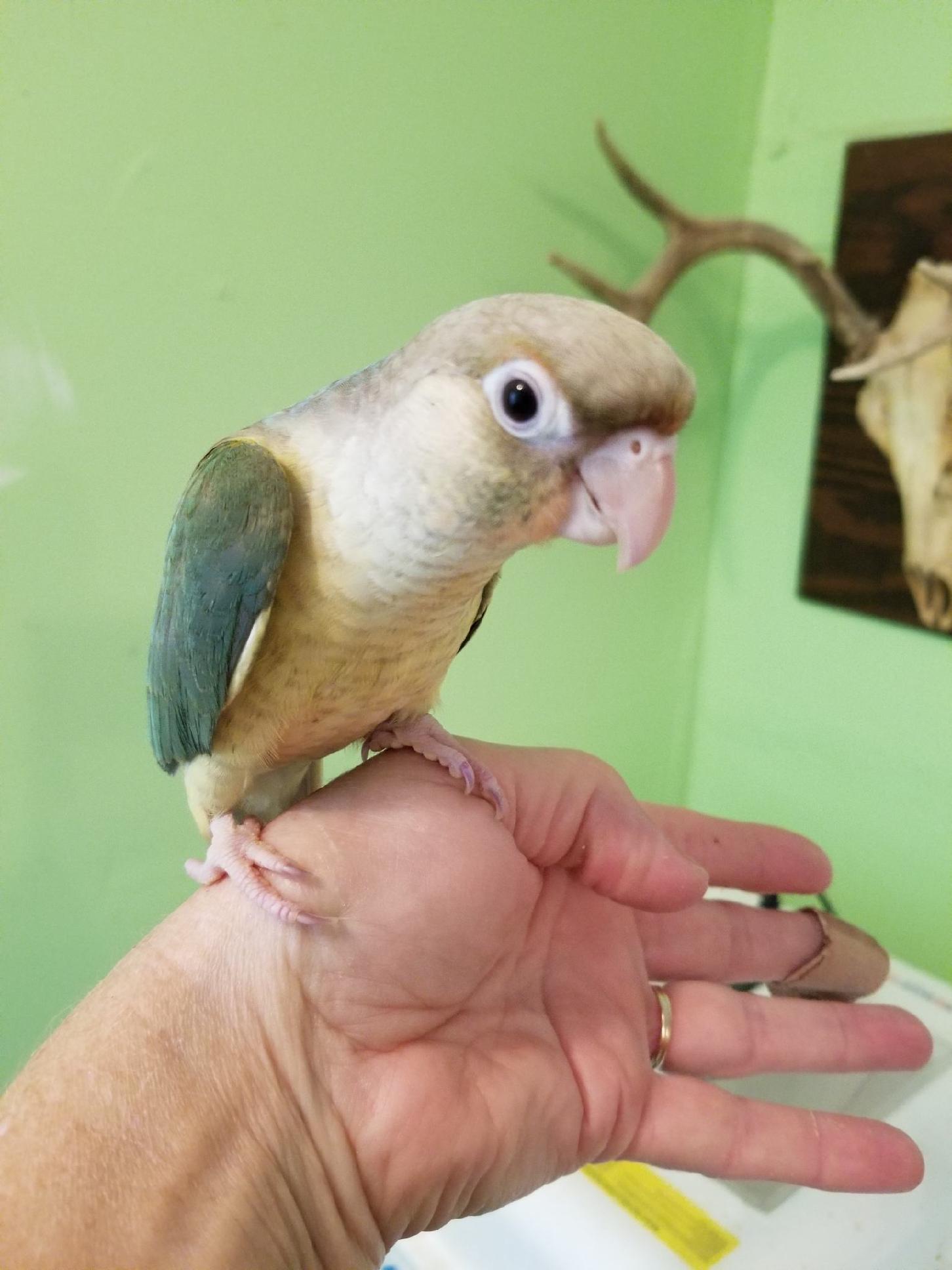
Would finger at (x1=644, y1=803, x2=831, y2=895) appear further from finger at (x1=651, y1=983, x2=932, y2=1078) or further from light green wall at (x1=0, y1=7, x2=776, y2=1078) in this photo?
light green wall at (x1=0, y1=7, x2=776, y2=1078)

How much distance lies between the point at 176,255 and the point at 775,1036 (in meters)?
1.37

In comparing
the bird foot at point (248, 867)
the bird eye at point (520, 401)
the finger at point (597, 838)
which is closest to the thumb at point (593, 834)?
the finger at point (597, 838)

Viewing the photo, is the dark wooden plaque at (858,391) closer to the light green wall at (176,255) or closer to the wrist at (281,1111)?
the light green wall at (176,255)

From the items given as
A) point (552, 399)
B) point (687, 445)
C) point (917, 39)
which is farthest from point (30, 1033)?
point (917, 39)

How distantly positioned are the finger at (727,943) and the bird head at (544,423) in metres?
0.71

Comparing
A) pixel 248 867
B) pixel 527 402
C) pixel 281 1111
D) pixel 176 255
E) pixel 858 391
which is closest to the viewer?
pixel 527 402

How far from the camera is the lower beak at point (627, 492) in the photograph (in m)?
0.65

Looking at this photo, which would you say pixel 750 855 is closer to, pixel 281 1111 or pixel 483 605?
pixel 483 605

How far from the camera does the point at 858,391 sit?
5.41ft

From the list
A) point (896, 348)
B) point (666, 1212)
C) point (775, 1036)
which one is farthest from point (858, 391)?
point (666, 1212)

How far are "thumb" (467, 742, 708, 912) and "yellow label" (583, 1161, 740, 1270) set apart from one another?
0.36 metres

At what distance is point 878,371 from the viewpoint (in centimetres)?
159

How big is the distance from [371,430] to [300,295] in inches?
27.3

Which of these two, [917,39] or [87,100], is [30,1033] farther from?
[917,39]
